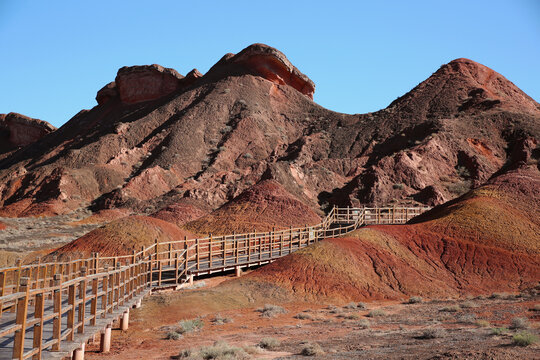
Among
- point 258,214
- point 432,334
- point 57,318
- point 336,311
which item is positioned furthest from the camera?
point 258,214

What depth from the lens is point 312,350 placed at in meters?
11.7

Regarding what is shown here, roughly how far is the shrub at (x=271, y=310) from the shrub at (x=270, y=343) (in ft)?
15.8

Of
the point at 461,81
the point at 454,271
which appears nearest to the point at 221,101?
the point at 461,81

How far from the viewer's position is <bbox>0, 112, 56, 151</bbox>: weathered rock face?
109 meters

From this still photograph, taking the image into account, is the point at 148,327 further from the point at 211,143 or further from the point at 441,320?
the point at 211,143

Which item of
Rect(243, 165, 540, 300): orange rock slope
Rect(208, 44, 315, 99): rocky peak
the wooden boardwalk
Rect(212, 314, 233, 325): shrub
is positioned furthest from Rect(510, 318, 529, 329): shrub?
Rect(208, 44, 315, 99): rocky peak

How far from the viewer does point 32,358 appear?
24.7 feet

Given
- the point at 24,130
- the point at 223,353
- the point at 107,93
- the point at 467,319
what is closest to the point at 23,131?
the point at 24,130

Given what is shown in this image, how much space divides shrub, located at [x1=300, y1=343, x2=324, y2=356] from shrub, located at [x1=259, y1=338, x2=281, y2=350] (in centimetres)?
117

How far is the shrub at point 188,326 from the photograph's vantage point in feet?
50.9

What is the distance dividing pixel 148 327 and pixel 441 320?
839cm

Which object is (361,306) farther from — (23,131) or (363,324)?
(23,131)

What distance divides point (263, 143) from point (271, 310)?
54.5m

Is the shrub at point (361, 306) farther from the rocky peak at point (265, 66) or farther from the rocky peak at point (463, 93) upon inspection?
the rocky peak at point (265, 66)
